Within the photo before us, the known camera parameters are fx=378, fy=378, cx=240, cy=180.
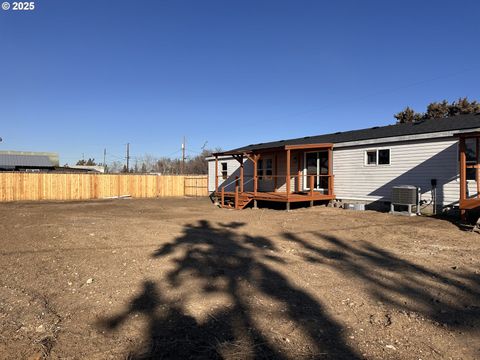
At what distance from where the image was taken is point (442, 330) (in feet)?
12.2

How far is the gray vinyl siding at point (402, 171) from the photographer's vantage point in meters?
12.6

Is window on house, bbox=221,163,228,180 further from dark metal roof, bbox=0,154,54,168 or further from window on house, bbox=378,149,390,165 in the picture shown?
dark metal roof, bbox=0,154,54,168

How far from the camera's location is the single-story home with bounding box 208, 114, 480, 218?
40.2 feet

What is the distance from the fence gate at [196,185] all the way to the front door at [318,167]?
506 inches

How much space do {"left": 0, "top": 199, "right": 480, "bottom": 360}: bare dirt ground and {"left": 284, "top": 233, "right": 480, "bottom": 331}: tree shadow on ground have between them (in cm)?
2

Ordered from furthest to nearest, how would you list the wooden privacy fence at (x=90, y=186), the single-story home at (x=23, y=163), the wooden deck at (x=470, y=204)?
the single-story home at (x=23, y=163) < the wooden privacy fence at (x=90, y=186) < the wooden deck at (x=470, y=204)

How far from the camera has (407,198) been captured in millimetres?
12711

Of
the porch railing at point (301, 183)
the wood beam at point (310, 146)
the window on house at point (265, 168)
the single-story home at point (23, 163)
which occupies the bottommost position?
the porch railing at point (301, 183)

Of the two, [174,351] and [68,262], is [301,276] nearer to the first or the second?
[174,351]

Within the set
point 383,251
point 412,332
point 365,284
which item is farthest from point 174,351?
point 383,251

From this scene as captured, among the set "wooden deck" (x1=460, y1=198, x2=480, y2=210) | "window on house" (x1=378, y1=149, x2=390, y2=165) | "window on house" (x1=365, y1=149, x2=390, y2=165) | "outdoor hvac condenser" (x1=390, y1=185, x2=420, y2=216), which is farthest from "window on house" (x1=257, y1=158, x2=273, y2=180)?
"wooden deck" (x1=460, y1=198, x2=480, y2=210)

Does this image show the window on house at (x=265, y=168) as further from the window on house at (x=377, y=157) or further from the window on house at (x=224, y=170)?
the window on house at (x=377, y=157)

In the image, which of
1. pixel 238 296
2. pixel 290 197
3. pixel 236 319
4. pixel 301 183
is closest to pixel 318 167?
pixel 301 183

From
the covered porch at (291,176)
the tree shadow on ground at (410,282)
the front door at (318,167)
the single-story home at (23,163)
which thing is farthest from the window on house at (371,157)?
the single-story home at (23,163)
